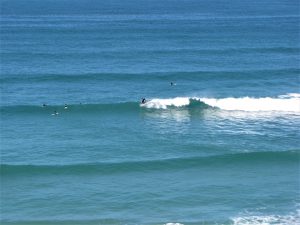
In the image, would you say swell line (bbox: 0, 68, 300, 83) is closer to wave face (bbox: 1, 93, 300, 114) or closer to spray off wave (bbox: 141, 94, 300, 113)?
spray off wave (bbox: 141, 94, 300, 113)

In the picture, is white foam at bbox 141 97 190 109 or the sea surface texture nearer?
the sea surface texture

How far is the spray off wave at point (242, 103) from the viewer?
51.7m

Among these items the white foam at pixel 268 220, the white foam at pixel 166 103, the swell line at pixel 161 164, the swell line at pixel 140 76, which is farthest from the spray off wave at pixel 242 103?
the white foam at pixel 268 220

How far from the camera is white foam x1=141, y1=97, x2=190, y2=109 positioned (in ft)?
172

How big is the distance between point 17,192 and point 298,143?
21.1 metres

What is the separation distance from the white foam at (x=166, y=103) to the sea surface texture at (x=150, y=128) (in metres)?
0.16

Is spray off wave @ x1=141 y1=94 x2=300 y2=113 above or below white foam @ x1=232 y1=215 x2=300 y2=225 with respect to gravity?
above

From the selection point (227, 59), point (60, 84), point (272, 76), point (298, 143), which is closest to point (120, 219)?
point (298, 143)

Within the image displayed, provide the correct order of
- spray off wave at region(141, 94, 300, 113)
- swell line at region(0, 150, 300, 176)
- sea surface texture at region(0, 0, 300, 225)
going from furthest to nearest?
spray off wave at region(141, 94, 300, 113), swell line at region(0, 150, 300, 176), sea surface texture at region(0, 0, 300, 225)

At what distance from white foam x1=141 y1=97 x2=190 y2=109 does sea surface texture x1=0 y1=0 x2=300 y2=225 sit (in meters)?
0.16

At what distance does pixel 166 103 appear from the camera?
52906 mm

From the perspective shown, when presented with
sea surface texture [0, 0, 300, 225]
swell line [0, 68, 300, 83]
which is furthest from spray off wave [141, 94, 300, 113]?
swell line [0, 68, 300, 83]

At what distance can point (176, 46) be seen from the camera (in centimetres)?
7881

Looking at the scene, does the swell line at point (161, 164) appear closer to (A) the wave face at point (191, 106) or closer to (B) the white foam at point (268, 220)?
(B) the white foam at point (268, 220)
